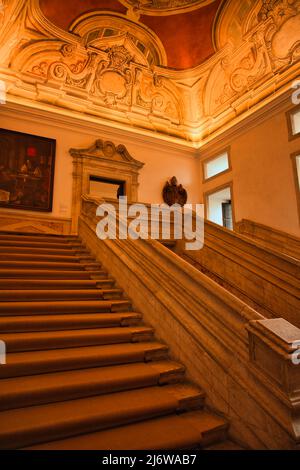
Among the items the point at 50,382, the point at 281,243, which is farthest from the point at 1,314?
the point at 281,243

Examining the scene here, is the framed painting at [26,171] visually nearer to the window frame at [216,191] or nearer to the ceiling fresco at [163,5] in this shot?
the ceiling fresco at [163,5]

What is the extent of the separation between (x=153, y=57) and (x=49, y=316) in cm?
1079

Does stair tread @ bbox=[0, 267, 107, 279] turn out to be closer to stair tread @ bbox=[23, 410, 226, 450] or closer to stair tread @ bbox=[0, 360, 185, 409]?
stair tread @ bbox=[0, 360, 185, 409]

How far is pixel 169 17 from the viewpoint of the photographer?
9.78 metres

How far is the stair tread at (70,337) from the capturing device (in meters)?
2.60

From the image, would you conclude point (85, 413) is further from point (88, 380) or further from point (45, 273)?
point (45, 273)

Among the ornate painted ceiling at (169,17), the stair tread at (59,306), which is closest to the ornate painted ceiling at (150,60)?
the ornate painted ceiling at (169,17)

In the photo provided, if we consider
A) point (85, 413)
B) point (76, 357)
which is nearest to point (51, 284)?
point (76, 357)

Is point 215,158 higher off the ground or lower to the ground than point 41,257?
higher

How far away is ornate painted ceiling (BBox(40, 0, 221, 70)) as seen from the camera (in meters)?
9.07

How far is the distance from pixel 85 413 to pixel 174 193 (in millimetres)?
9904

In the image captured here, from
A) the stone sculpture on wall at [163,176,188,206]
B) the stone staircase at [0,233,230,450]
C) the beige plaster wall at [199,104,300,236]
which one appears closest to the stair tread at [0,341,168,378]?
the stone staircase at [0,233,230,450]

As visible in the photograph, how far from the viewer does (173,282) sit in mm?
3057

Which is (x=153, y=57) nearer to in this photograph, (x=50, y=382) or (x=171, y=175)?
(x=171, y=175)
